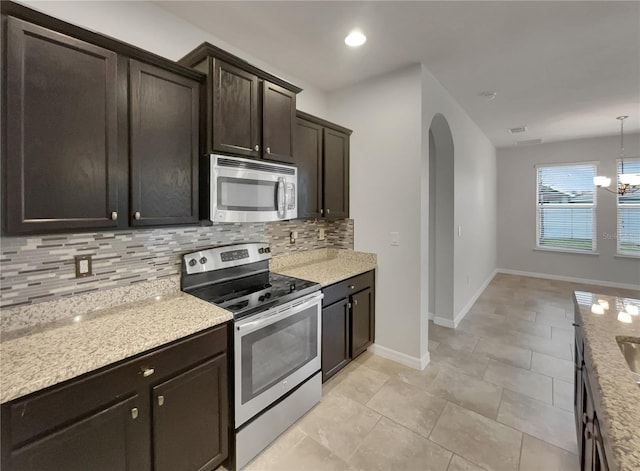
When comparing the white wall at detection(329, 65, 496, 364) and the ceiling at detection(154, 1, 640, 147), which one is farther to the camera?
the white wall at detection(329, 65, 496, 364)

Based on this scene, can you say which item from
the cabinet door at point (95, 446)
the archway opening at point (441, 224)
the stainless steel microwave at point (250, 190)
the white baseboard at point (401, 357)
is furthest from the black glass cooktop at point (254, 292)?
the archway opening at point (441, 224)

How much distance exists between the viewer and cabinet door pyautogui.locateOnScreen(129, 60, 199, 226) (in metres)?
1.55

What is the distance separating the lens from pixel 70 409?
108 centimetres

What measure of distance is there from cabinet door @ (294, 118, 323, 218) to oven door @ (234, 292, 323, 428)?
903 mm


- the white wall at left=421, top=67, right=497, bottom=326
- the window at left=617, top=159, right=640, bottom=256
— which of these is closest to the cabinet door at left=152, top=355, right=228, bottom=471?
the white wall at left=421, top=67, right=497, bottom=326

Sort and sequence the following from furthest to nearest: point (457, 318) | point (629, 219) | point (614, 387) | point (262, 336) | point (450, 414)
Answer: point (629, 219), point (457, 318), point (450, 414), point (262, 336), point (614, 387)

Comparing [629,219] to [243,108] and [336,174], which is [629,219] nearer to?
[336,174]

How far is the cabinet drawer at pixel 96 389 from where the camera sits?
99 cm

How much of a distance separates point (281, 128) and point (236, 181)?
24.5 inches

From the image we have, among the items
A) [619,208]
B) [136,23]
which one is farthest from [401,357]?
[619,208]

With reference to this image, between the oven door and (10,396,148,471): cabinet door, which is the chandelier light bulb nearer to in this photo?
the oven door

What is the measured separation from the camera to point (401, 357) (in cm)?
283

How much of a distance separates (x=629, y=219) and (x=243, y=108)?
722cm

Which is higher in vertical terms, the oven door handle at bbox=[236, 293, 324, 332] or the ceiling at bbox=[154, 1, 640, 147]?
the ceiling at bbox=[154, 1, 640, 147]
